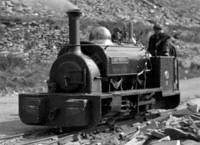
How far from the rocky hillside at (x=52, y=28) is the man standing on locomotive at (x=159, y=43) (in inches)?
42.8

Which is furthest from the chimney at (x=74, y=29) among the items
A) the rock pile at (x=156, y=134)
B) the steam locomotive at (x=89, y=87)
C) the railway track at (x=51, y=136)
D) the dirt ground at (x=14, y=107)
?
the dirt ground at (x=14, y=107)

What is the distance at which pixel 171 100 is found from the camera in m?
13.5

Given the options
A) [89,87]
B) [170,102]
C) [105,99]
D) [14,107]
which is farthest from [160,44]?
[14,107]

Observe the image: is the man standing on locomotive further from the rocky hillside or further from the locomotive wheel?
the locomotive wheel

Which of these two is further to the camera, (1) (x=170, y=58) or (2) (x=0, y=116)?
(2) (x=0, y=116)

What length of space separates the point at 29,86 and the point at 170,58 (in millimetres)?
8006

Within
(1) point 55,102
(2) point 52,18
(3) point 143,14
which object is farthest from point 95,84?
(3) point 143,14

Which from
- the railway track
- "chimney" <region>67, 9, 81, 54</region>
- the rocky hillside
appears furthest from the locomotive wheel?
"chimney" <region>67, 9, 81, 54</region>

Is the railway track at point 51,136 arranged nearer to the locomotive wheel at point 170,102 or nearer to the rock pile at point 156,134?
the rock pile at point 156,134

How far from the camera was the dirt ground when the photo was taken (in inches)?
452

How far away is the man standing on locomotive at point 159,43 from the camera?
43.2 ft

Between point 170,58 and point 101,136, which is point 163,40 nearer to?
point 170,58

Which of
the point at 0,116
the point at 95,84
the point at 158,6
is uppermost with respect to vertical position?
the point at 158,6

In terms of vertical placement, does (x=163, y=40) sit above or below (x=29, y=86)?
above
